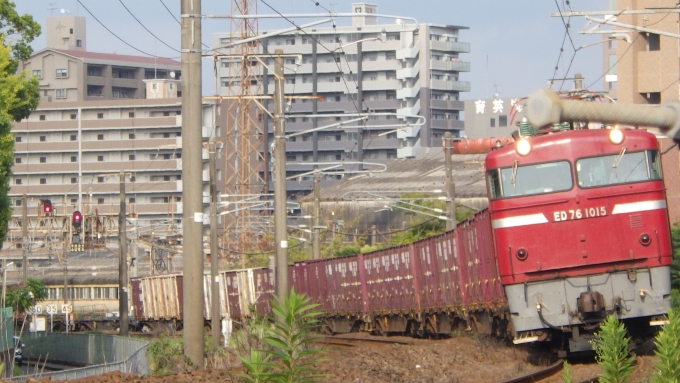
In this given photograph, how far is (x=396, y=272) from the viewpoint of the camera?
26.7 m

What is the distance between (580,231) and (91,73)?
10532cm

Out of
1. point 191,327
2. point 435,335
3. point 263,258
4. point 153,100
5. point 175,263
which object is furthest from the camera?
point 153,100

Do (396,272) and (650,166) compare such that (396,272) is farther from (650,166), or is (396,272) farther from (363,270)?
(650,166)

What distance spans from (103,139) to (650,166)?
320ft

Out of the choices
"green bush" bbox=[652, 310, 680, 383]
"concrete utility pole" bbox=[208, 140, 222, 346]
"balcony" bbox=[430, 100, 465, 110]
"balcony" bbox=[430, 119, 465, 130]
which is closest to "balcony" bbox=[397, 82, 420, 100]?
"balcony" bbox=[430, 100, 465, 110]

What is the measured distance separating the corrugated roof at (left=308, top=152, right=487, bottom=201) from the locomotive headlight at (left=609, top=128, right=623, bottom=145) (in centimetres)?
4329

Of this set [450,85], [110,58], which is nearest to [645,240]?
[450,85]

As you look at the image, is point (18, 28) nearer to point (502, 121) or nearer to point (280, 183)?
point (280, 183)

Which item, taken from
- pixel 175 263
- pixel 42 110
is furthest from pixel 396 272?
pixel 42 110

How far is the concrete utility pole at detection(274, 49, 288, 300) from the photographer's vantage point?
2297 centimetres

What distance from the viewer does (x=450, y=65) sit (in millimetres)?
112750

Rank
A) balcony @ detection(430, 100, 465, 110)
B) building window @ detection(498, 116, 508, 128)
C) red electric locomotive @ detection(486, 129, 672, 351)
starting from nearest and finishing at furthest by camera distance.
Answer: red electric locomotive @ detection(486, 129, 672, 351) < building window @ detection(498, 116, 508, 128) < balcony @ detection(430, 100, 465, 110)

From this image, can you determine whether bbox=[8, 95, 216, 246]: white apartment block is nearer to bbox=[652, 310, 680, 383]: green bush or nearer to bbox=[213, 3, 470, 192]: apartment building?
bbox=[213, 3, 470, 192]: apartment building

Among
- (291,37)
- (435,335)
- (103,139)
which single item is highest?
(291,37)
